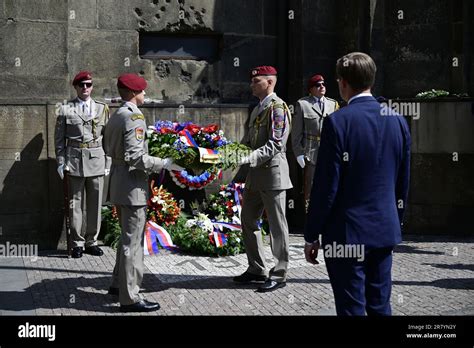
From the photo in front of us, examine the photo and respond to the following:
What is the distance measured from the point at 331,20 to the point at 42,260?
6284 mm

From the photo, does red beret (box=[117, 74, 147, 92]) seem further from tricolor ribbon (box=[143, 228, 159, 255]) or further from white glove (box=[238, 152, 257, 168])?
tricolor ribbon (box=[143, 228, 159, 255])

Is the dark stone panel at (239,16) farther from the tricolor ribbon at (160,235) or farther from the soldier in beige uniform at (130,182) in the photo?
the soldier in beige uniform at (130,182)

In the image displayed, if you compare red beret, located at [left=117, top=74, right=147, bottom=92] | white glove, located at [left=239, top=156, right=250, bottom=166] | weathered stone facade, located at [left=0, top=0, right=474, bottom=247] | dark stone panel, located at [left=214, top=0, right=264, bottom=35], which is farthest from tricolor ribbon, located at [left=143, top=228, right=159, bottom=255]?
dark stone panel, located at [left=214, top=0, right=264, bottom=35]

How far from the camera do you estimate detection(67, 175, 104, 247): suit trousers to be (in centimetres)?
896

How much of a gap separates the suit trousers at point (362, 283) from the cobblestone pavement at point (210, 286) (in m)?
1.97

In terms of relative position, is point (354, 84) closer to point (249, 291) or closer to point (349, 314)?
point (349, 314)

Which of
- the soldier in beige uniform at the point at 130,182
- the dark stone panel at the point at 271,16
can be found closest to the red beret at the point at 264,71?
the soldier in beige uniform at the point at 130,182

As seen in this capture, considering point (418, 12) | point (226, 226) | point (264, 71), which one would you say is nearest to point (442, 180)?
point (418, 12)

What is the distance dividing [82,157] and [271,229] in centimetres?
309

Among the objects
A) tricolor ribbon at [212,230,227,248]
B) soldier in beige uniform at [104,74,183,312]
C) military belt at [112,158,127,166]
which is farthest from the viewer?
tricolor ribbon at [212,230,227,248]

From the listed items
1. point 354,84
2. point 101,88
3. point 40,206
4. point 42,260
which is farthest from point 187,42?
point 354,84

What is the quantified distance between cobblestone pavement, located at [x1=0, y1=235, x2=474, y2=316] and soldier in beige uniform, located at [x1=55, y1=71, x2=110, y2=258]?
0.40 m

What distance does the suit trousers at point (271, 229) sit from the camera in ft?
23.5

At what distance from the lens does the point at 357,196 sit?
4.27 m
